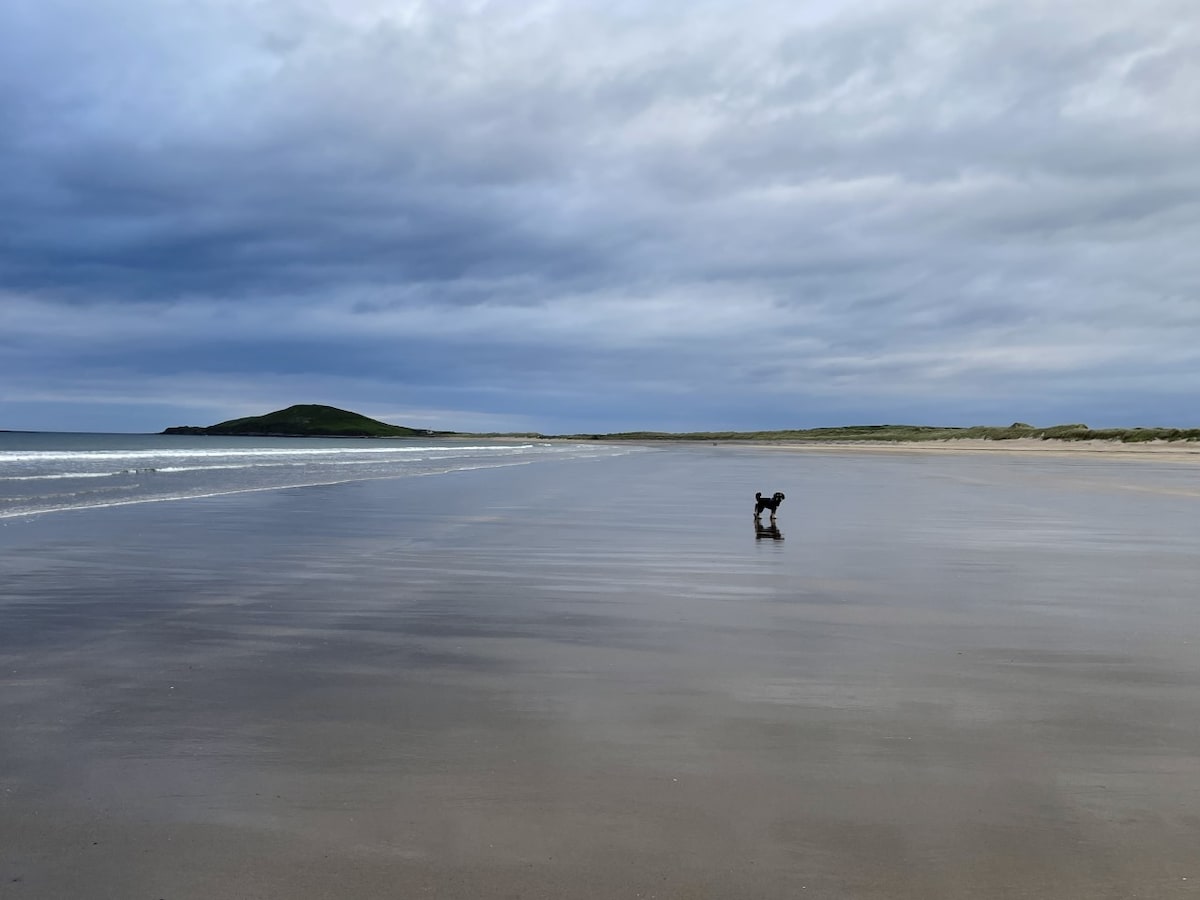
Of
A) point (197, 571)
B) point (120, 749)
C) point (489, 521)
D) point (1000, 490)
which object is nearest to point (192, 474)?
point (489, 521)

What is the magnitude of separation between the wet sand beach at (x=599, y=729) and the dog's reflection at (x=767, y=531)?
9.03 feet

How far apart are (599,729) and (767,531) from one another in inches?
393

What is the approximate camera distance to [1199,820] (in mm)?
3508

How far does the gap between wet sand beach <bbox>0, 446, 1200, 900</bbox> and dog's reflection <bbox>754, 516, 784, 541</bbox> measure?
275 centimetres

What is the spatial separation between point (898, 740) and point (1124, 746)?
1085 millimetres

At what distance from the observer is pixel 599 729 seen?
15.1 feet

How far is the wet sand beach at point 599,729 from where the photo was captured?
3.19 metres

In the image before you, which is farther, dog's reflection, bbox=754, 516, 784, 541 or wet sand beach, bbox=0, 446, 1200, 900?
dog's reflection, bbox=754, 516, 784, 541

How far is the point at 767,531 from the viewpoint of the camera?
14.2m

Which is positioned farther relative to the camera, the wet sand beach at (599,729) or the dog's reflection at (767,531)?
the dog's reflection at (767,531)

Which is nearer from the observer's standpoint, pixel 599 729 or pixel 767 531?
pixel 599 729

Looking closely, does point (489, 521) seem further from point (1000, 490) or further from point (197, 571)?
point (1000, 490)

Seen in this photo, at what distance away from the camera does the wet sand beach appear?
3186mm

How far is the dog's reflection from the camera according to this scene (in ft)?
44.0
